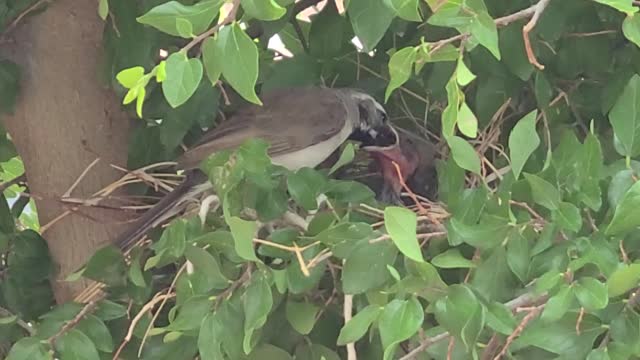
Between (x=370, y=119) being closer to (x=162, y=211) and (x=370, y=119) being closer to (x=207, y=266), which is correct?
(x=162, y=211)

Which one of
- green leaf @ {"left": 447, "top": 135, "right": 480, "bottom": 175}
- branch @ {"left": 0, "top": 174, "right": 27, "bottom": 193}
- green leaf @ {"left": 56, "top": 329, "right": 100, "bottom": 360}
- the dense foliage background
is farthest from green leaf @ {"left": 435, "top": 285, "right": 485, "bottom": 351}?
branch @ {"left": 0, "top": 174, "right": 27, "bottom": 193}

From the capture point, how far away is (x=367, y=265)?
0.86m

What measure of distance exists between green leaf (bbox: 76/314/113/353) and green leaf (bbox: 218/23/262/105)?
42 centimetres

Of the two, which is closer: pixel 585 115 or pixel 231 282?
pixel 231 282

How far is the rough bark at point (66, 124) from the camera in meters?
1.35

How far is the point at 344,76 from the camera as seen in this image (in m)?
1.33

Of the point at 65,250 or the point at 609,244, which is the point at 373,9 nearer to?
the point at 609,244

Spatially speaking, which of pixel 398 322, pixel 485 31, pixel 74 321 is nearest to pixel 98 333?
pixel 74 321

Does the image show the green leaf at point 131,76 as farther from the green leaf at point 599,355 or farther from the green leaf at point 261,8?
the green leaf at point 599,355

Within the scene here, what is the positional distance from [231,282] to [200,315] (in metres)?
0.04

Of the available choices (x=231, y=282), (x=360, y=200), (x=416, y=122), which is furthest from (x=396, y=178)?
(x=231, y=282)

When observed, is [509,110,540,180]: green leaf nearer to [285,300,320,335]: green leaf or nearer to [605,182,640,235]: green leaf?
[605,182,640,235]: green leaf

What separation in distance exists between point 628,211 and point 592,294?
0.06 meters

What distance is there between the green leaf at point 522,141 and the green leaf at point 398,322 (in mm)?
132
